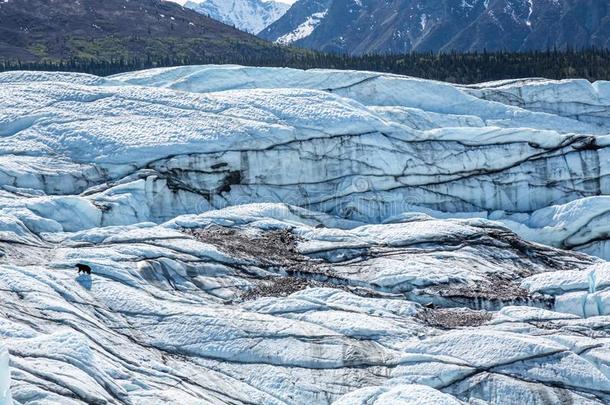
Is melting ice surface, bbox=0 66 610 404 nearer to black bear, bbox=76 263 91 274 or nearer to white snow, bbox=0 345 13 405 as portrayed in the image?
white snow, bbox=0 345 13 405

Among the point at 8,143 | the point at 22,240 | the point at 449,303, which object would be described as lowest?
the point at 449,303

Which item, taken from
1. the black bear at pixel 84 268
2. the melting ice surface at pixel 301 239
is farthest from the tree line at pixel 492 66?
the black bear at pixel 84 268

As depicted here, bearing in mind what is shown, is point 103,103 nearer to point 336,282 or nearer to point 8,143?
point 8,143

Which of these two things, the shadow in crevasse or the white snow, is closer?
the white snow

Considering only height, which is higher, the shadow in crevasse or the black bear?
the black bear

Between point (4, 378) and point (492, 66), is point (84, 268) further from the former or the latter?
point (492, 66)

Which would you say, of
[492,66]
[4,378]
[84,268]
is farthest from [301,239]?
[492,66]

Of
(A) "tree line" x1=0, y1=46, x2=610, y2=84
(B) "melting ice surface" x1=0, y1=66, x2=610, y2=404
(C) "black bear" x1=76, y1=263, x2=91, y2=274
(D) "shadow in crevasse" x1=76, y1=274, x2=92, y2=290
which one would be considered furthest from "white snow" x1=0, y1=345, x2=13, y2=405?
(A) "tree line" x1=0, y1=46, x2=610, y2=84

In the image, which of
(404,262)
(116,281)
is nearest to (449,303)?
(404,262)
